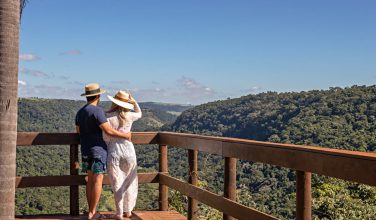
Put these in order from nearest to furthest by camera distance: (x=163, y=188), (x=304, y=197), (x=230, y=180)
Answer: (x=304, y=197), (x=230, y=180), (x=163, y=188)

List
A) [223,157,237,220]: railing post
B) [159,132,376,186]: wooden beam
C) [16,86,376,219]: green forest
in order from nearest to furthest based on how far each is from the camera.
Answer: [159,132,376,186]: wooden beam
[223,157,237,220]: railing post
[16,86,376,219]: green forest

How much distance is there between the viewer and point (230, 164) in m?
4.02

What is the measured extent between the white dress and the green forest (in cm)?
120

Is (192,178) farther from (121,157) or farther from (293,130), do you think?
(293,130)

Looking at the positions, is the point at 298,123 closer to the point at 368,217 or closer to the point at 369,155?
the point at 368,217

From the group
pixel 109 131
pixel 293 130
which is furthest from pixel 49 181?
pixel 293 130

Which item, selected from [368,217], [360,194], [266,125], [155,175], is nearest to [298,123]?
[266,125]

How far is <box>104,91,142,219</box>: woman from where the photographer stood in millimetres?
4910

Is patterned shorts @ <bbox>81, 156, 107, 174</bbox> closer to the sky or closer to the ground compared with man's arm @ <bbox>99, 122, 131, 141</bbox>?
closer to the ground

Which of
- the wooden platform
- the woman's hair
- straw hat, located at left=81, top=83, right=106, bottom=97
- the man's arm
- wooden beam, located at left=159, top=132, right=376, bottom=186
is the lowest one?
the wooden platform

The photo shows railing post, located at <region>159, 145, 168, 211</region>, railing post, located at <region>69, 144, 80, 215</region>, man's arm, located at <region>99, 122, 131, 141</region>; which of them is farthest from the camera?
railing post, located at <region>159, 145, 168, 211</region>

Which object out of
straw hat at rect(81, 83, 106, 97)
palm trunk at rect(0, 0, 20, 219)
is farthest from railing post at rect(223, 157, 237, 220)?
palm trunk at rect(0, 0, 20, 219)

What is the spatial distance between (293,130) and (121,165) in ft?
160

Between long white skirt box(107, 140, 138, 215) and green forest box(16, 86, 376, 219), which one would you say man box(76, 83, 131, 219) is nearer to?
long white skirt box(107, 140, 138, 215)
